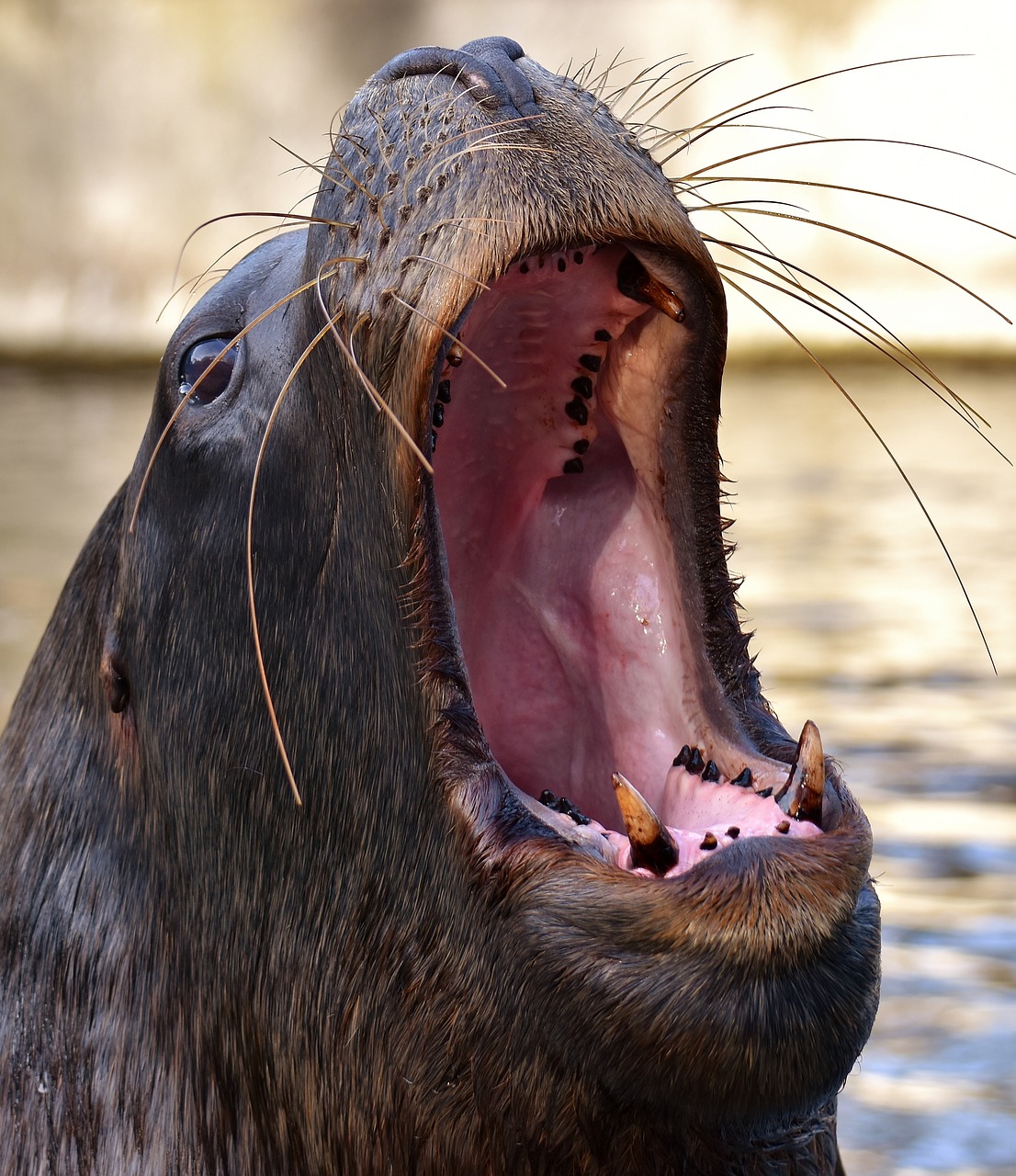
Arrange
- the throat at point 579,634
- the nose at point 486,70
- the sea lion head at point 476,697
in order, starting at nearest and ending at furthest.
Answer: the sea lion head at point 476,697 → the nose at point 486,70 → the throat at point 579,634

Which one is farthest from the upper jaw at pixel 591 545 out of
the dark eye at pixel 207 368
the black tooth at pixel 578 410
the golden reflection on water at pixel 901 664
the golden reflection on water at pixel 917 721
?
the golden reflection on water at pixel 917 721

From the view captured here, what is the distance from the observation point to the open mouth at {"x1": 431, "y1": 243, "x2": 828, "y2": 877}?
220 cm

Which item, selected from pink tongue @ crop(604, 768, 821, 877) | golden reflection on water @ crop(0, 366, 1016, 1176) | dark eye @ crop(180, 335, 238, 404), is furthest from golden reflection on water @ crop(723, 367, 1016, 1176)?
dark eye @ crop(180, 335, 238, 404)

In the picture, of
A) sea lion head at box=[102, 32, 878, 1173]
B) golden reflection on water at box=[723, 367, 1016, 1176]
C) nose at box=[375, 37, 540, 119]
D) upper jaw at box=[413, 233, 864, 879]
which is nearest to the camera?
sea lion head at box=[102, 32, 878, 1173]

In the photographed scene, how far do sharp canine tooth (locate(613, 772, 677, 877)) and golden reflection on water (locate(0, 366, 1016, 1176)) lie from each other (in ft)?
2.29

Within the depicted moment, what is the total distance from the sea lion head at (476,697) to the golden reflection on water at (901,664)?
0.57 meters

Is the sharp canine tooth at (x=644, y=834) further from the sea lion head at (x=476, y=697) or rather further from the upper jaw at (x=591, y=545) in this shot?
the upper jaw at (x=591, y=545)

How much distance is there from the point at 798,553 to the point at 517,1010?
796cm

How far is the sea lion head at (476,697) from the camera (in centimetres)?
179

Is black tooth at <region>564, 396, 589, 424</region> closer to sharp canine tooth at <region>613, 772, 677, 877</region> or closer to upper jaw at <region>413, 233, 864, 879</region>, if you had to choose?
upper jaw at <region>413, 233, 864, 879</region>

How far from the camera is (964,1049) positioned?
3.69m

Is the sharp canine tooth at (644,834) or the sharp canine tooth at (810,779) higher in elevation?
the sharp canine tooth at (810,779)

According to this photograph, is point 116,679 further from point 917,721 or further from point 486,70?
point 917,721

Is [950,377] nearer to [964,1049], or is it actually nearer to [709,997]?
[964,1049]
